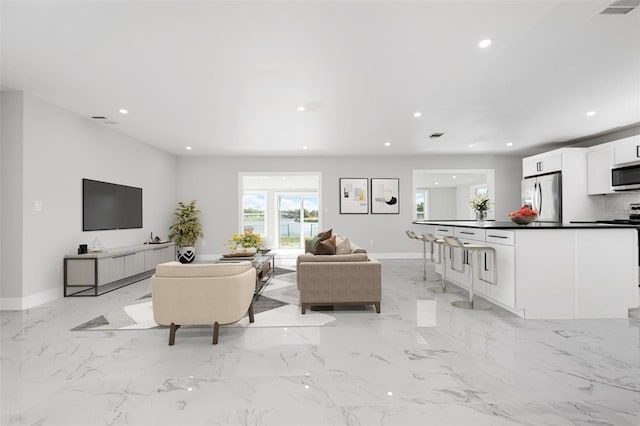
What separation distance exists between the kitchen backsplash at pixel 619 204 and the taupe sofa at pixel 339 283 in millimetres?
5532

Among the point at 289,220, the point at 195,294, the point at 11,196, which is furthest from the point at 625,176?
the point at 11,196

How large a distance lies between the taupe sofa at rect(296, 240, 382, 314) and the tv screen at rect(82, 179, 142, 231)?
374cm

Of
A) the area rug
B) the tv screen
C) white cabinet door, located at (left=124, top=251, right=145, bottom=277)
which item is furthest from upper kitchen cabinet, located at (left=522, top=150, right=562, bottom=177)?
the tv screen

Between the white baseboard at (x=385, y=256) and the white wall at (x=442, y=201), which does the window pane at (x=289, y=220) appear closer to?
the white baseboard at (x=385, y=256)

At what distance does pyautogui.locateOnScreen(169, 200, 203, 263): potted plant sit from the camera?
26.1 feet

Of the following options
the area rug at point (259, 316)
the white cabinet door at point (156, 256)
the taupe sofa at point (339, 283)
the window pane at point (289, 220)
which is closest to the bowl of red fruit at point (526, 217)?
the taupe sofa at point (339, 283)

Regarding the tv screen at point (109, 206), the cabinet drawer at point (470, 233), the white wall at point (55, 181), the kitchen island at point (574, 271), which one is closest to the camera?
the kitchen island at point (574, 271)

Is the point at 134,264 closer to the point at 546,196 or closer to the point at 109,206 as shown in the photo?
the point at 109,206

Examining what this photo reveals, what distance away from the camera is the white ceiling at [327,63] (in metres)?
2.51

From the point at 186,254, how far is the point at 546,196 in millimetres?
7992

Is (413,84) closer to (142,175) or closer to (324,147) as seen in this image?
(324,147)

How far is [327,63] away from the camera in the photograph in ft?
10.8

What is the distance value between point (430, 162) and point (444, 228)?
3.46 meters

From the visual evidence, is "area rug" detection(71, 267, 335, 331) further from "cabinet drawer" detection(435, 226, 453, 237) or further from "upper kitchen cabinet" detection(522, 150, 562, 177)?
"upper kitchen cabinet" detection(522, 150, 562, 177)
